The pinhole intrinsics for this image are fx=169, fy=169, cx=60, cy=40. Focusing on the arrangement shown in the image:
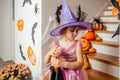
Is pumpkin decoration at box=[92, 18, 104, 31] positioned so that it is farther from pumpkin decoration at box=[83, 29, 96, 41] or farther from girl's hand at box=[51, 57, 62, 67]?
girl's hand at box=[51, 57, 62, 67]

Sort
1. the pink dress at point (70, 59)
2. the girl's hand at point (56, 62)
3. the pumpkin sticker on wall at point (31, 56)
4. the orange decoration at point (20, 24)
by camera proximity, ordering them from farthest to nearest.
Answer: the orange decoration at point (20, 24) < the pumpkin sticker on wall at point (31, 56) < the pink dress at point (70, 59) < the girl's hand at point (56, 62)

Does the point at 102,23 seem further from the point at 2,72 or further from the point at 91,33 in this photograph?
the point at 2,72

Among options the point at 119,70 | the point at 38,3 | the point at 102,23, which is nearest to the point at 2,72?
the point at 38,3

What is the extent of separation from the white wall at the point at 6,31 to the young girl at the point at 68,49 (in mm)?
2871

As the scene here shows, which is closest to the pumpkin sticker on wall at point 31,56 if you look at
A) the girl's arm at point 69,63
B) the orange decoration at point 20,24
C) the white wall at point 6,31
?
the orange decoration at point 20,24

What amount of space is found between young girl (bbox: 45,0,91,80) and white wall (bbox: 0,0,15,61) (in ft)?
9.42

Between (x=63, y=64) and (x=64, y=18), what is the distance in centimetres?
37

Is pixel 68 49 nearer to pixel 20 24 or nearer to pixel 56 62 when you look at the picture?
pixel 56 62

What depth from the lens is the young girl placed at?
1343 millimetres

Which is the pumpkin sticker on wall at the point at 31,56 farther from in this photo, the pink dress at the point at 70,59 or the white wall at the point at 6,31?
the white wall at the point at 6,31

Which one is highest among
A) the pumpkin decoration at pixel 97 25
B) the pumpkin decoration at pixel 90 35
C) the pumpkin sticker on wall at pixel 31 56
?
the pumpkin decoration at pixel 97 25

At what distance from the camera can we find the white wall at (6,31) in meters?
4.11

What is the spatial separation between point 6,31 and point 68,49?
331cm

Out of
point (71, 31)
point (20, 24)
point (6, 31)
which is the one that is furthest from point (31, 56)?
point (6, 31)
